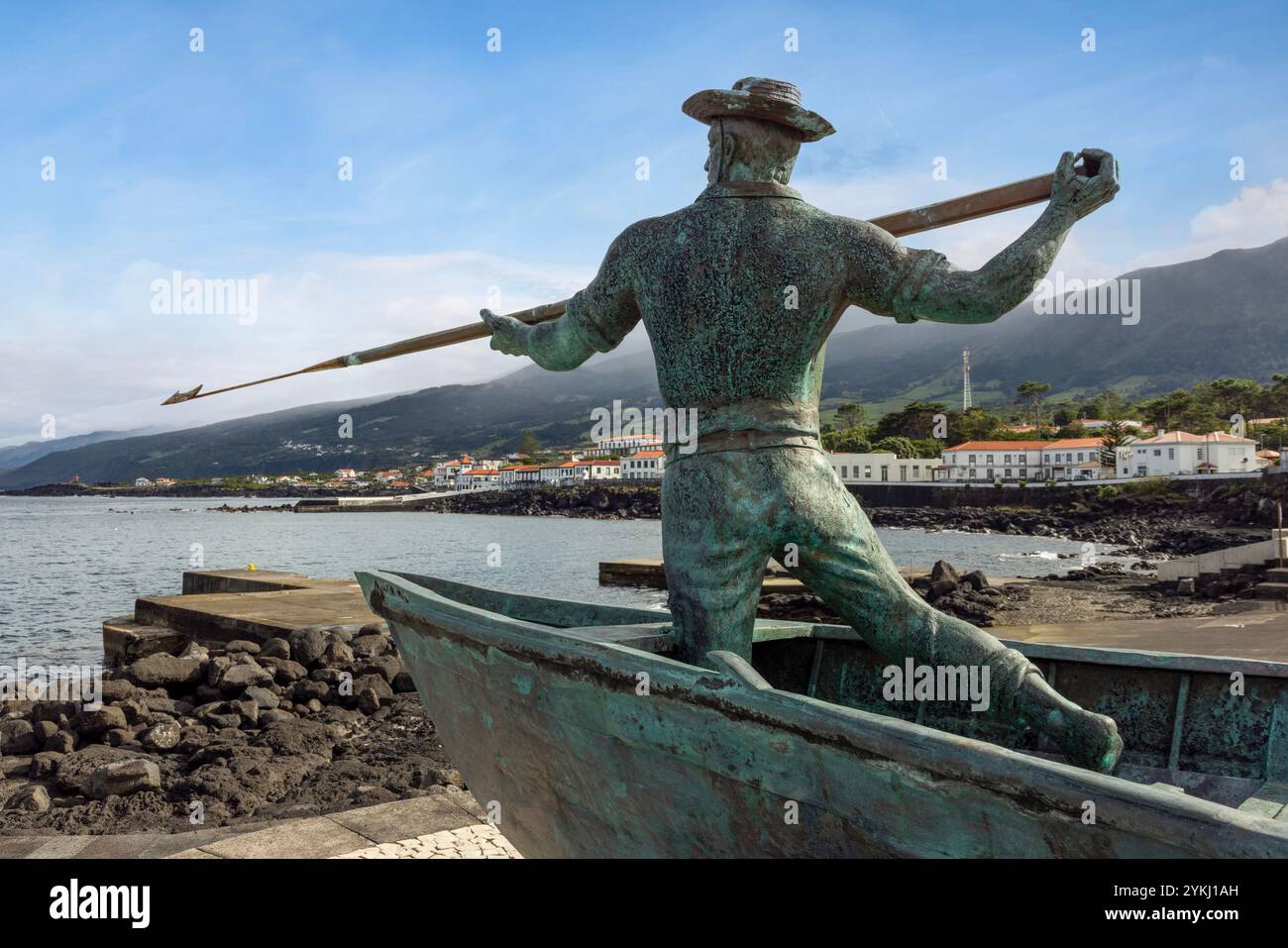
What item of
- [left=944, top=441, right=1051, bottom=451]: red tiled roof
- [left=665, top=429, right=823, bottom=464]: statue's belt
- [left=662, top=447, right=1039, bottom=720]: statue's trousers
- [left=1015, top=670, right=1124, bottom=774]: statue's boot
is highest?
[left=944, top=441, right=1051, bottom=451]: red tiled roof

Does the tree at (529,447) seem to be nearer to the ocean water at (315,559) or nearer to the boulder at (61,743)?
the ocean water at (315,559)

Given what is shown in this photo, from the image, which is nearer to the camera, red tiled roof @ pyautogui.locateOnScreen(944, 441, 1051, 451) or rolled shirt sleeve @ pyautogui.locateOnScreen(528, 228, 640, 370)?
rolled shirt sleeve @ pyautogui.locateOnScreen(528, 228, 640, 370)

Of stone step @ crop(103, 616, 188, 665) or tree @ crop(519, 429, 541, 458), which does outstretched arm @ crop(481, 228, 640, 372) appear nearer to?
stone step @ crop(103, 616, 188, 665)

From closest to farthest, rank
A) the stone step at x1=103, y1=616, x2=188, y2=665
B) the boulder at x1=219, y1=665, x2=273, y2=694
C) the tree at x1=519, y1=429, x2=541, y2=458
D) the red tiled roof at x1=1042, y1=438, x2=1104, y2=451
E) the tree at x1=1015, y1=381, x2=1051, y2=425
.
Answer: the boulder at x1=219, y1=665, x2=273, y2=694 → the stone step at x1=103, y1=616, x2=188, y2=665 → the red tiled roof at x1=1042, y1=438, x2=1104, y2=451 → the tree at x1=1015, y1=381, x2=1051, y2=425 → the tree at x1=519, y1=429, x2=541, y2=458

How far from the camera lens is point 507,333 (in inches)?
150

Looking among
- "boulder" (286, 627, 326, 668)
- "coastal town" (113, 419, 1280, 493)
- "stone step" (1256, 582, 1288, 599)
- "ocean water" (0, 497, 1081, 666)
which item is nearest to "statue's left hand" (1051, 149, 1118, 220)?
"ocean water" (0, 497, 1081, 666)

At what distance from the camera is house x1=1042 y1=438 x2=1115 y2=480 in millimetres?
77438

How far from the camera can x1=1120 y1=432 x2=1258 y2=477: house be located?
224ft

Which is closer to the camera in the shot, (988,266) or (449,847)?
(988,266)

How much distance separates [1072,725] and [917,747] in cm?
84

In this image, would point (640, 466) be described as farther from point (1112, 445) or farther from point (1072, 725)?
point (1072, 725)

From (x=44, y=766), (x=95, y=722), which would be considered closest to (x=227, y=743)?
(x=44, y=766)

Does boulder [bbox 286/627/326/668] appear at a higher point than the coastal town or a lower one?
lower

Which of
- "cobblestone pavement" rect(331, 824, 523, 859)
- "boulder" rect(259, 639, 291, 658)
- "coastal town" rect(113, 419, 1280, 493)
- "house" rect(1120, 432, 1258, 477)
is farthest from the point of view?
"coastal town" rect(113, 419, 1280, 493)
